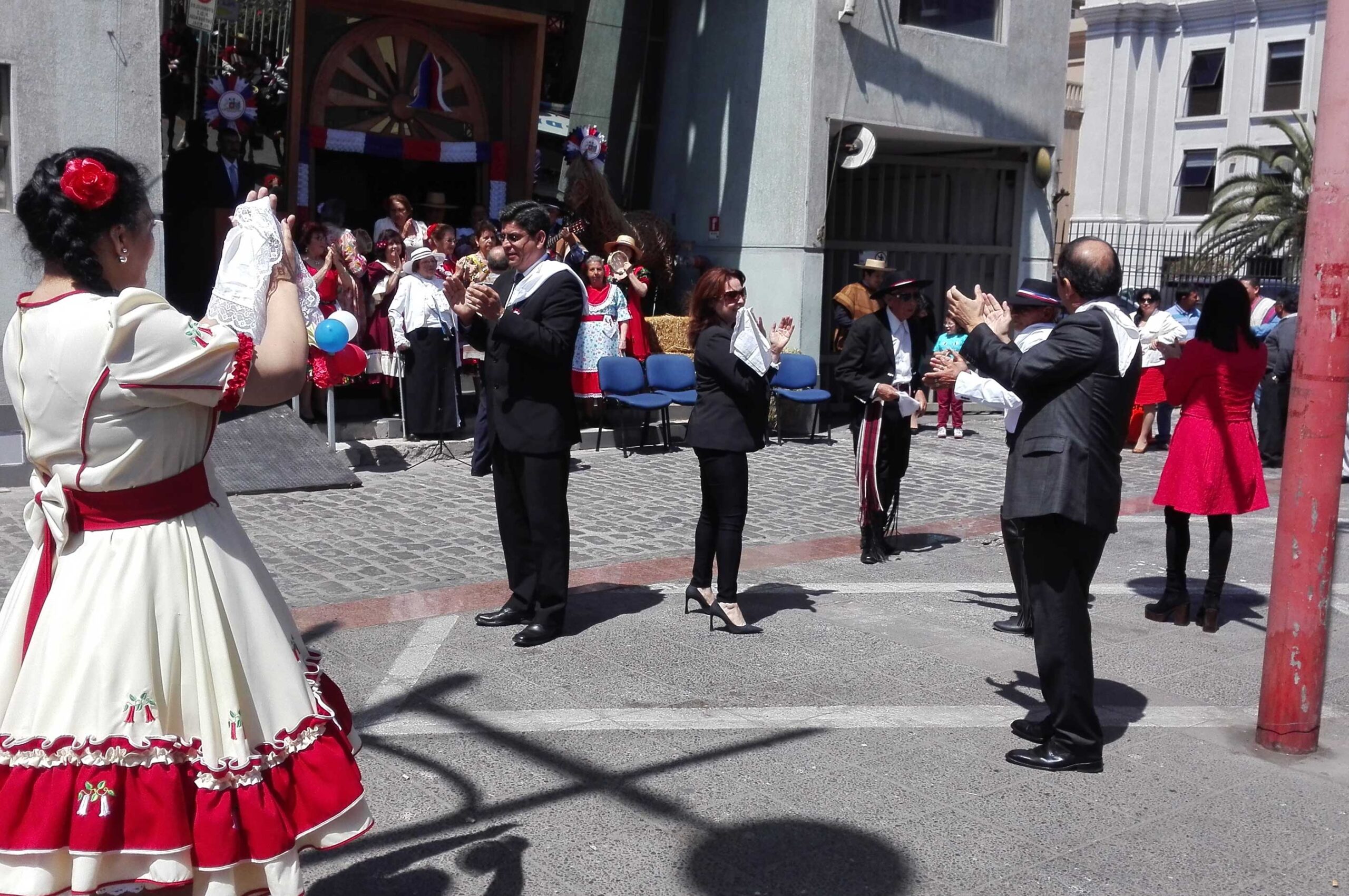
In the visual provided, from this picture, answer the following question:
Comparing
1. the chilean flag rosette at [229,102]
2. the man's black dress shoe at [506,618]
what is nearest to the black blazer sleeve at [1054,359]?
the man's black dress shoe at [506,618]

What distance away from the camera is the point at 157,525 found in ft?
9.63

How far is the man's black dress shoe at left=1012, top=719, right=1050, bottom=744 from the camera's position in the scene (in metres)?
4.91

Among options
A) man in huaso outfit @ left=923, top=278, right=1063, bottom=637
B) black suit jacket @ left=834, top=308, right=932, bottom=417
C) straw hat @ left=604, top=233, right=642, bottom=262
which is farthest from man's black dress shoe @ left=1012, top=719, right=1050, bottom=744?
straw hat @ left=604, top=233, right=642, bottom=262

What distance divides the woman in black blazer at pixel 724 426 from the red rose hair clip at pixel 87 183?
3806 mm

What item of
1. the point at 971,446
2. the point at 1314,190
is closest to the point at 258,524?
the point at 1314,190

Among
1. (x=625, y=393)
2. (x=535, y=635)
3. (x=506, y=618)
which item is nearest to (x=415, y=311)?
(x=625, y=393)

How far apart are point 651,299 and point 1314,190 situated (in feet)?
33.1

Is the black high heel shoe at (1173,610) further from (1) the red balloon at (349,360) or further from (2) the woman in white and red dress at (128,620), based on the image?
(2) the woman in white and red dress at (128,620)

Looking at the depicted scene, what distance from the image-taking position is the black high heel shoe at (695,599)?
260 inches

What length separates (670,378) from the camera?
1284 centimetres

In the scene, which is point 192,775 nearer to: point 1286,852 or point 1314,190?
point 1286,852

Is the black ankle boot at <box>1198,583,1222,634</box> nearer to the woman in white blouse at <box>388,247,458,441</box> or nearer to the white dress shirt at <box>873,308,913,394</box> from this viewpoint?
the white dress shirt at <box>873,308,913,394</box>

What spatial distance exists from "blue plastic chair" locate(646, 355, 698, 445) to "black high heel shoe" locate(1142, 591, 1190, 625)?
6.21 metres

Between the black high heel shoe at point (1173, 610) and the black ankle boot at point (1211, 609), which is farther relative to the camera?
the black high heel shoe at point (1173, 610)
